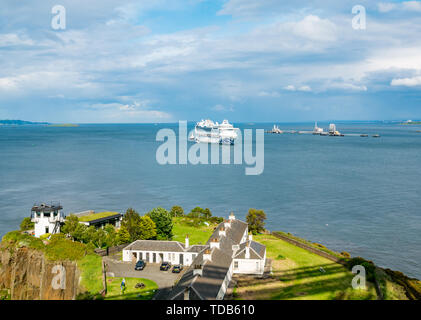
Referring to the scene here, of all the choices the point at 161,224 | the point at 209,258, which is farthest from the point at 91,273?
the point at 161,224

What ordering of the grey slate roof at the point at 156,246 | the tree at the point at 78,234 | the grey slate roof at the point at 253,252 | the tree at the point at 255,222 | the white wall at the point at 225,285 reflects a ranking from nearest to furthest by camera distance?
the white wall at the point at 225,285, the grey slate roof at the point at 253,252, the grey slate roof at the point at 156,246, the tree at the point at 78,234, the tree at the point at 255,222

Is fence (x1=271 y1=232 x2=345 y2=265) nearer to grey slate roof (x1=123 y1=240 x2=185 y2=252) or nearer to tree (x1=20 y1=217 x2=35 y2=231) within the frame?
grey slate roof (x1=123 y1=240 x2=185 y2=252)

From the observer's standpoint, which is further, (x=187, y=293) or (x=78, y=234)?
(x=78, y=234)

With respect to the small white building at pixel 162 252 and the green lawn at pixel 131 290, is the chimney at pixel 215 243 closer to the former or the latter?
the small white building at pixel 162 252

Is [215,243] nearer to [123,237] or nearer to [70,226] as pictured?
[123,237]

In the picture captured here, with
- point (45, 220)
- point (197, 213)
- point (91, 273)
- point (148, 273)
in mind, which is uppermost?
point (45, 220)

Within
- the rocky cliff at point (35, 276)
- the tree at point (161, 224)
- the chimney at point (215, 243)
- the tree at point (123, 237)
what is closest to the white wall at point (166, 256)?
the chimney at point (215, 243)

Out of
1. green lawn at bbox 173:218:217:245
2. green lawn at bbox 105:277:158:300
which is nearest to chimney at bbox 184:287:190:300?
green lawn at bbox 105:277:158:300
